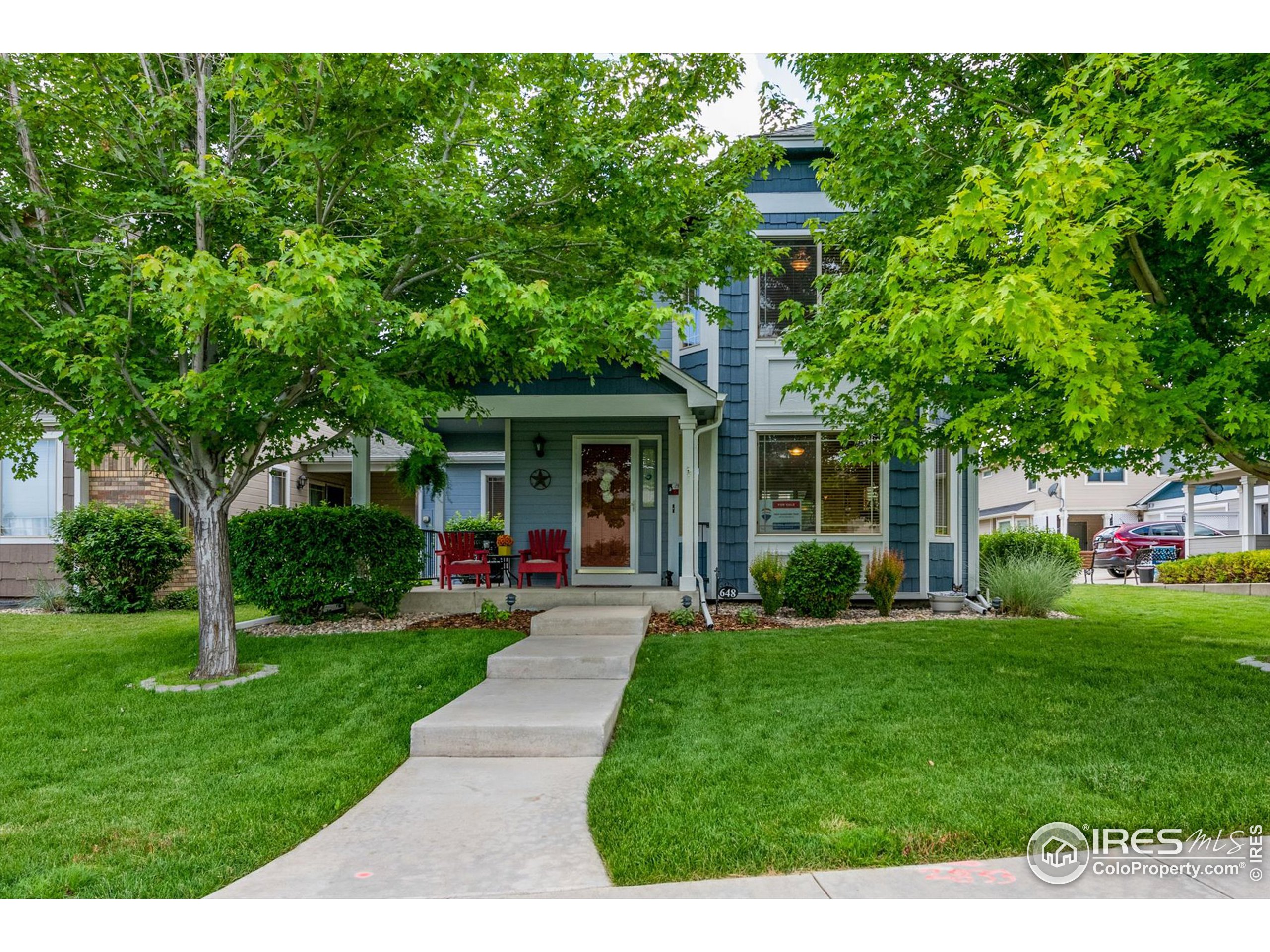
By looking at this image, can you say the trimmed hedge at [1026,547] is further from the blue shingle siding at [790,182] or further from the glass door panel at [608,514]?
the blue shingle siding at [790,182]

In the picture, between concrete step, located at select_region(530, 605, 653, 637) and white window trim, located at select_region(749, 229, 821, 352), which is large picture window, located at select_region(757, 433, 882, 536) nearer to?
white window trim, located at select_region(749, 229, 821, 352)

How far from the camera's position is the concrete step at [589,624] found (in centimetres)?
789

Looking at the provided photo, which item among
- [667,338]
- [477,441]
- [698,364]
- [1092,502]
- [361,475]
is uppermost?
[667,338]

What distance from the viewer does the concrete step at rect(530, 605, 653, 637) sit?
25.9 ft

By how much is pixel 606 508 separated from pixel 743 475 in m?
2.03

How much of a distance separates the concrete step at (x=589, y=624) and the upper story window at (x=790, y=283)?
4.84 metres

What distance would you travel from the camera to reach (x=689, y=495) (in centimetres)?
977

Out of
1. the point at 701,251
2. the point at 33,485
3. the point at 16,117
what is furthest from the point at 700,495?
the point at 33,485

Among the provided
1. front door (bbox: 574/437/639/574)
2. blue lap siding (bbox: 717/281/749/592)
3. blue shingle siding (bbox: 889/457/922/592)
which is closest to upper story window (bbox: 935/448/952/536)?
blue shingle siding (bbox: 889/457/922/592)

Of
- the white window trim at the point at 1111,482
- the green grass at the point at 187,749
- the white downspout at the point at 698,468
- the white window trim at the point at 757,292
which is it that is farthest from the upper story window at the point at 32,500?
the white window trim at the point at 1111,482

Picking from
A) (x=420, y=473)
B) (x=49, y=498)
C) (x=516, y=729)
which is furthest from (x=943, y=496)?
(x=49, y=498)

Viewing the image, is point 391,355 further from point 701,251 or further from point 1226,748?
point 1226,748

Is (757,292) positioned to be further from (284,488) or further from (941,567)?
(284,488)
